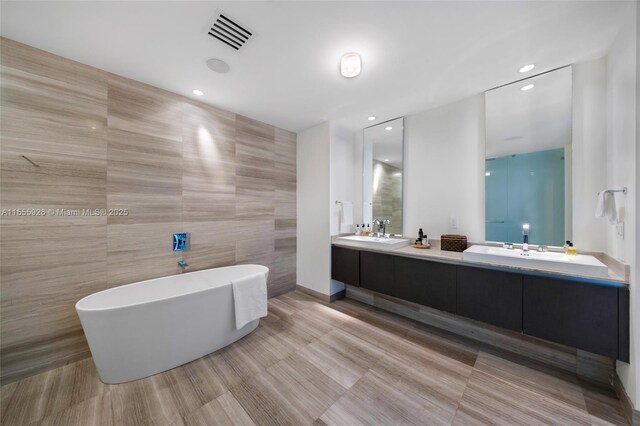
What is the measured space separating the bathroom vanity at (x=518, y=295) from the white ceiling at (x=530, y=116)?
1.19 m

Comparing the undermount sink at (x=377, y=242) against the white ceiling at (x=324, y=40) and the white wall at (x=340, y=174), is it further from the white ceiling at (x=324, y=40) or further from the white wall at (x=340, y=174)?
the white ceiling at (x=324, y=40)

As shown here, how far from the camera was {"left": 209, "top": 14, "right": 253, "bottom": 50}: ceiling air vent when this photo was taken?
142 centimetres

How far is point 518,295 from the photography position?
164cm

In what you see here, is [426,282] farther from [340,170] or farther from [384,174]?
[340,170]

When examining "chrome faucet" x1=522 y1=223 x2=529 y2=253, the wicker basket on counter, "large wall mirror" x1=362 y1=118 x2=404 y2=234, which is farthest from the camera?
"large wall mirror" x1=362 y1=118 x2=404 y2=234

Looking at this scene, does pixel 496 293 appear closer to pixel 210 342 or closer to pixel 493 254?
pixel 493 254

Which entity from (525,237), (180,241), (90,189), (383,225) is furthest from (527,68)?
(90,189)

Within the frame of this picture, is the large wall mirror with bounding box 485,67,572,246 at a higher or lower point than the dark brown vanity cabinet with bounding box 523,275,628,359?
higher

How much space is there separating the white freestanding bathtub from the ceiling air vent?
1914 mm

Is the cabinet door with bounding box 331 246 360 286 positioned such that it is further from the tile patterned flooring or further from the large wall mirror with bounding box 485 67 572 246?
the large wall mirror with bounding box 485 67 572 246

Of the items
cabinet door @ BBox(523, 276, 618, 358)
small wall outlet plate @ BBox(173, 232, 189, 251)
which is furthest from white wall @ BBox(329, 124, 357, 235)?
cabinet door @ BBox(523, 276, 618, 358)

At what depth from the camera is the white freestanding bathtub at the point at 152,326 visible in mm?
1484

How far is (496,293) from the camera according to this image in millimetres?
1733

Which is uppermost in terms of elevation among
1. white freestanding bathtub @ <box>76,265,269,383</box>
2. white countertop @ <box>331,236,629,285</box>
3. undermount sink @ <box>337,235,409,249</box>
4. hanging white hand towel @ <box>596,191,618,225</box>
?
hanging white hand towel @ <box>596,191,618,225</box>
